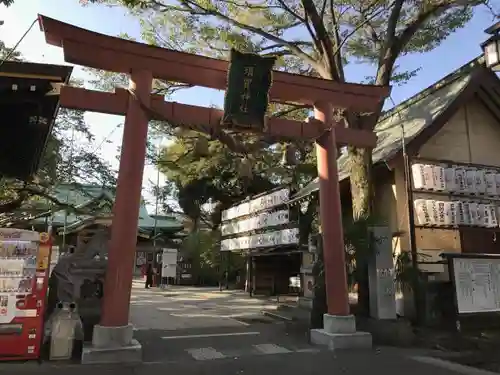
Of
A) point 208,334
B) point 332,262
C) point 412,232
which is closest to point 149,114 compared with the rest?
point 332,262

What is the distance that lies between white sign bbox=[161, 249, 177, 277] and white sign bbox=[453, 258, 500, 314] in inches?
690

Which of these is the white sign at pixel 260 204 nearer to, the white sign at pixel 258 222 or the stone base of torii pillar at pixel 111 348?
the white sign at pixel 258 222

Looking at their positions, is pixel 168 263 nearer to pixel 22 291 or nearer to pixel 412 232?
pixel 412 232

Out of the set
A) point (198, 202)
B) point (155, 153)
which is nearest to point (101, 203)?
point (155, 153)

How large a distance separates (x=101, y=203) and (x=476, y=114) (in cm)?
1697

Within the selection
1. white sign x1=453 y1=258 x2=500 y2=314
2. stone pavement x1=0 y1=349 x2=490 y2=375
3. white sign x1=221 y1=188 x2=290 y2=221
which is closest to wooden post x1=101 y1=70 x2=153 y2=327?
stone pavement x1=0 y1=349 x2=490 y2=375

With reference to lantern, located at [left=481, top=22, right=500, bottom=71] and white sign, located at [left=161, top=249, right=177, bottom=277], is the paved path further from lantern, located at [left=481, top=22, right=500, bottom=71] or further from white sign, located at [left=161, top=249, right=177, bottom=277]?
white sign, located at [left=161, top=249, right=177, bottom=277]

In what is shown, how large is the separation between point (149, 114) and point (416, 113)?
32.1 feet

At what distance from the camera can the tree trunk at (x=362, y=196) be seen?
10.1 meters

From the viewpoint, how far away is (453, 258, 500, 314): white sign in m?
9.95

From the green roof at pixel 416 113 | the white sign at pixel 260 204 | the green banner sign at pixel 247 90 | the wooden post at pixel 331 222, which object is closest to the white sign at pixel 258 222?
the white sign at pixel 260 204

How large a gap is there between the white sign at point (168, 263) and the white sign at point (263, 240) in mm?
4329

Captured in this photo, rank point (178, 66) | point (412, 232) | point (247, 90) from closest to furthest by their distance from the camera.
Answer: point (178, 66) < point (247, 90) < point (412, 232)

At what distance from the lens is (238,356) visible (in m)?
7.70
